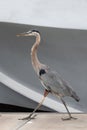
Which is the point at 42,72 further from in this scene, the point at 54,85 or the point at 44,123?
the point at 44,123

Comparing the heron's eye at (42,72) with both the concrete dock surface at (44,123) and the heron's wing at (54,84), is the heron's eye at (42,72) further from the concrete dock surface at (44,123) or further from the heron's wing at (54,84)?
the concrete dock surface at (44,123)

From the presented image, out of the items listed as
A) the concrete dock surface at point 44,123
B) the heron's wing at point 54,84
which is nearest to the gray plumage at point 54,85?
the heron's wing at point 54,84

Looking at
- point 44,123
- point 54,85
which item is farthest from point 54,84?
point 44,123

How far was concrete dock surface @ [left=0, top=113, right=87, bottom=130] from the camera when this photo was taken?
7195 millimetres

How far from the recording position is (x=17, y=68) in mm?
8633

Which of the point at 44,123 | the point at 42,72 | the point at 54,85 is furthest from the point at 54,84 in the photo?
the point at 44,123

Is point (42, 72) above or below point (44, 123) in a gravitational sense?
above

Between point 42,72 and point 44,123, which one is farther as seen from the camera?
point 44,123

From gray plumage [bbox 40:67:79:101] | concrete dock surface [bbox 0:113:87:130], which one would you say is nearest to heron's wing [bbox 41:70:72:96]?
gray plumage [bbox 40:67:79:101]

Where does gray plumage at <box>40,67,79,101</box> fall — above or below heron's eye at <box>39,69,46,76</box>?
below

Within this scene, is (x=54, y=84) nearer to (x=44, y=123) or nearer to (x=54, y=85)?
(x=54, y=85)

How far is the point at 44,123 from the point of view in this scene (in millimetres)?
7426

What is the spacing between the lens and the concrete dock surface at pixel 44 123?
7.20 meters

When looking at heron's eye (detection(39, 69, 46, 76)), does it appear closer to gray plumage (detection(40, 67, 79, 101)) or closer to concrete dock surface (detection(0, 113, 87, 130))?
gray plumage (detection(40, 67, 79, 101))
